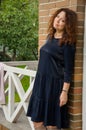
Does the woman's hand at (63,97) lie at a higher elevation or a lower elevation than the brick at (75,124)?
higher

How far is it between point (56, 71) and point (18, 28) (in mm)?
9191

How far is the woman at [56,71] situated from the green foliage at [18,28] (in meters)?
8.90

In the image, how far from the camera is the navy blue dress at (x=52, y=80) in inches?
129

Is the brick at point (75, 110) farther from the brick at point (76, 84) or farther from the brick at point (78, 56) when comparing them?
the brick at point (78, 56)

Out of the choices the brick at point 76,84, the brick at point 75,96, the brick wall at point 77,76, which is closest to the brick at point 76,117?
the brick wall at point 77,76

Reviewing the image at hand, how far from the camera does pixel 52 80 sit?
333cm

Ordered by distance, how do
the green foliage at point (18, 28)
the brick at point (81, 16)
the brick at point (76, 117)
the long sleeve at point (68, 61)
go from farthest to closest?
the green foliage at point (18, 28), the brick at point (76, 117), the brick at point (81, 16), the long sleeve at point (68, 61)

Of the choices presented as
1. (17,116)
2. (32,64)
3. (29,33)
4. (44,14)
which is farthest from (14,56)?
(44,14)

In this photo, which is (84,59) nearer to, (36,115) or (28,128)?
(36,115)

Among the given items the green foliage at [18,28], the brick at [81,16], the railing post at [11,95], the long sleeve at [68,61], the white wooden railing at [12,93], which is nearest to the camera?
the long sleeve at [68,61]

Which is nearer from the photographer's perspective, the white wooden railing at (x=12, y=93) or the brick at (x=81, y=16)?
the brick at (x=81, y=16)

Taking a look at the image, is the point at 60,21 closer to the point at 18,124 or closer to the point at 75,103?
the point at 75,103

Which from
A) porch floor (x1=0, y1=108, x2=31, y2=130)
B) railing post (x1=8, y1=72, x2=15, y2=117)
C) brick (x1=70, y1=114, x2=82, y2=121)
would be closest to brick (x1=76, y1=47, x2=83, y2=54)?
brick (x1=70, y1=114, x2=82, y2=121)

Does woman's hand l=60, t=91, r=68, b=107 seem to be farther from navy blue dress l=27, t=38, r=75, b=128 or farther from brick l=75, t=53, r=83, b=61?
brick l=75, t=53, r=83, b=61
